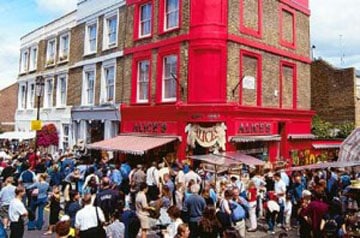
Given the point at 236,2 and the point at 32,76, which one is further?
the point at 32,76

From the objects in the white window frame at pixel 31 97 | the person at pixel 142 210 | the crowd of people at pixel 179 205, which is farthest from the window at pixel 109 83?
the person at pixel 142 210

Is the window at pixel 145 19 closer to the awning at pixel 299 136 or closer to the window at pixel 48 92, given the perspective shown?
the awning at pixel 299 136

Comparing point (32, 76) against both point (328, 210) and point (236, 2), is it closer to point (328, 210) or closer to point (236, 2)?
point (236, 2)

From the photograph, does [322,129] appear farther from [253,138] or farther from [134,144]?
[134,144]

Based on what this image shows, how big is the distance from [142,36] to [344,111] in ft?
52.2

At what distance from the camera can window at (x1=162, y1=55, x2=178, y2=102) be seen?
19188 millimetres

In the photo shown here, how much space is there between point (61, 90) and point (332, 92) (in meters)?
19.6

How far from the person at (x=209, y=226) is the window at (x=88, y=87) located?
59.1 ft

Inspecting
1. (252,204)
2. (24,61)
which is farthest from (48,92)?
(252,204)

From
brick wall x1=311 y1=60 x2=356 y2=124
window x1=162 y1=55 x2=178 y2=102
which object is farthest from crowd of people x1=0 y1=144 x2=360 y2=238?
brick wall x1=311 y1=60 x2=356 y2=124

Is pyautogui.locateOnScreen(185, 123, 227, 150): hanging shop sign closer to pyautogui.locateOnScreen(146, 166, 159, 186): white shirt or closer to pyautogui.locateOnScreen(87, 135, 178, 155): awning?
pyautogui.locateOnScreen(87, 135, 178, 155): awning

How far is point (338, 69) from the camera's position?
1153 inches

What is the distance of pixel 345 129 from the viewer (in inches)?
1075

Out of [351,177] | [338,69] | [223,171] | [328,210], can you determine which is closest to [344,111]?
[338,69]
